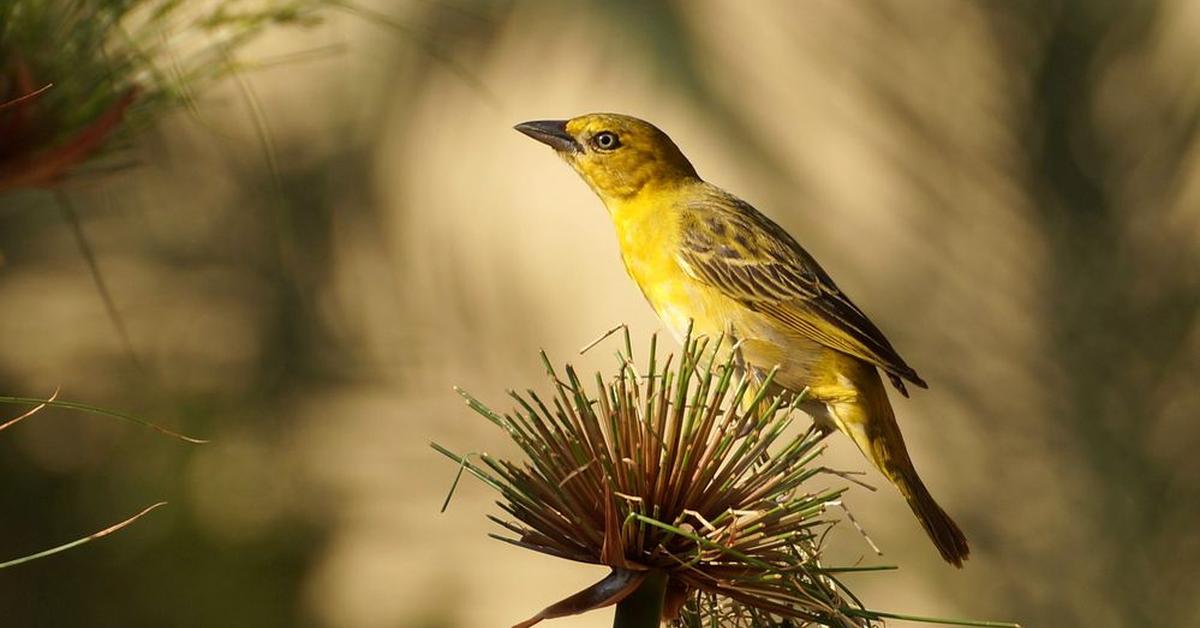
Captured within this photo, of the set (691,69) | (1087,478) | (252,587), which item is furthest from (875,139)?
(252,587)

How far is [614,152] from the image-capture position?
6.16ft

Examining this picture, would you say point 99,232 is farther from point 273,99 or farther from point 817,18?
point 817,18

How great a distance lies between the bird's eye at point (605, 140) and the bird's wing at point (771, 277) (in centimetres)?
13

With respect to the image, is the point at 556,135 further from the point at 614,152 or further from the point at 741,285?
the point at 741,285

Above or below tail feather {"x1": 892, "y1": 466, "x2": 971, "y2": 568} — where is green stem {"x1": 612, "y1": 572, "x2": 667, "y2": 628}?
below

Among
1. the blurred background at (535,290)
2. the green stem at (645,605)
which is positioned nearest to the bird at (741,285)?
the green stem at (645,605)

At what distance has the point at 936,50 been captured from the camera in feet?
9.72

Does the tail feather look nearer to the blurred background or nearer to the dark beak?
the dark beak

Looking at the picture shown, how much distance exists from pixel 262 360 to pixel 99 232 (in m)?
0.50

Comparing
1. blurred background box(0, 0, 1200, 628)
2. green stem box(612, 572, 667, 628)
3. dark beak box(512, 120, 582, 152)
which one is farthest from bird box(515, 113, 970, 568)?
blurred background box(0, 0, 1200, 628)

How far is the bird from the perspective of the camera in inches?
65.5

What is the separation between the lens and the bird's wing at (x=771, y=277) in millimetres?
1698

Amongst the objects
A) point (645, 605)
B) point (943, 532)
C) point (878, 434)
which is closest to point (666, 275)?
point (878, 434)

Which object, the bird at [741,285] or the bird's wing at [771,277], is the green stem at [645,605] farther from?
the bird's wing at [771,277]
